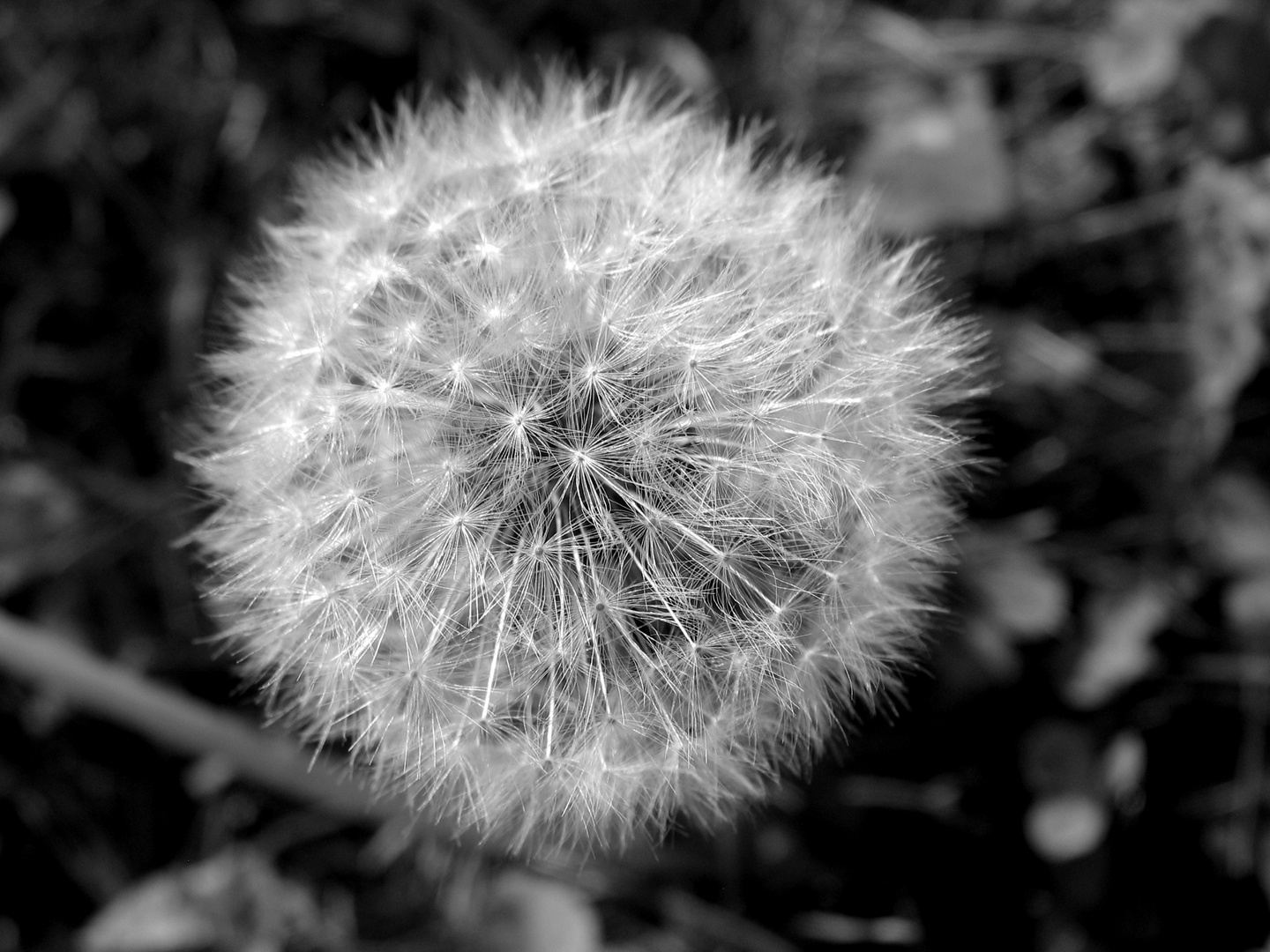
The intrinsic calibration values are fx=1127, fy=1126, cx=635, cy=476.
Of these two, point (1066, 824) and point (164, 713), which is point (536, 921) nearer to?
point (164, 713)

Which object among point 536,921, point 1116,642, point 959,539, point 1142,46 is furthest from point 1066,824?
point 1142,46

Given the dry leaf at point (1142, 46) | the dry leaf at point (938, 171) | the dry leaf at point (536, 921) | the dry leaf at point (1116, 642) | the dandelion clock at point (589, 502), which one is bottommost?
the dry leaf at point (536, 921)

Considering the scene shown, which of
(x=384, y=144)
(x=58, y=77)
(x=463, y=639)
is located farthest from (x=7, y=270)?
(x=463, y=639)

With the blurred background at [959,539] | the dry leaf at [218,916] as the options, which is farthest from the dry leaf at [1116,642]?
the dry leaf at [218,916]

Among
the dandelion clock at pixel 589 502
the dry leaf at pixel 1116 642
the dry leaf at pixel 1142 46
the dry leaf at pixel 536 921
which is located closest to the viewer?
the dandelion clock at pixel 589 502

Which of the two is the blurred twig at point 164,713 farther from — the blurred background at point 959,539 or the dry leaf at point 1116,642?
the dry leaf at point 1116,642

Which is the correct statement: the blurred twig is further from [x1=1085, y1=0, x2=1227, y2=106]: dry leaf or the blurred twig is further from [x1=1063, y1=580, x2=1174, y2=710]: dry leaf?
[x1=1085, y1=0, x2=1227, y2=106]: dry leaf
